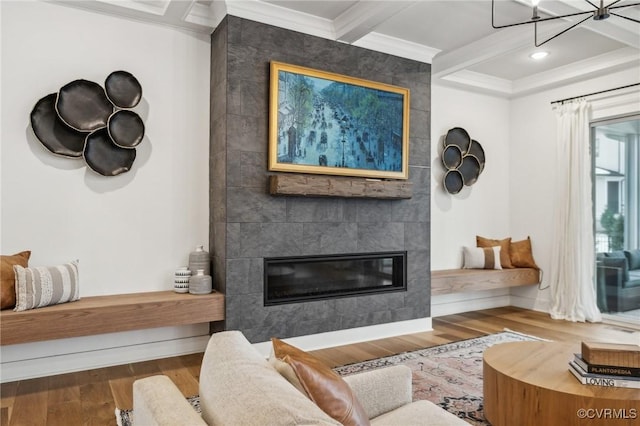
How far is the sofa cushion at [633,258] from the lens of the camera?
184 inches

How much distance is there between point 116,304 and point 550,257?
4.71 metres

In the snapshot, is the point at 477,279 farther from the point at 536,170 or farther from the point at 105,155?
the point at 105,155

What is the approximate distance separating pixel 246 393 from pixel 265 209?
103 inches

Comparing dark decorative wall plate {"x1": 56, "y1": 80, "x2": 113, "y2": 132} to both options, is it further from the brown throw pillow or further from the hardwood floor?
the brown throw pillow

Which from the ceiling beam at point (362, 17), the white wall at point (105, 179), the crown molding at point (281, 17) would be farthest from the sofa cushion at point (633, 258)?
the white wall at point (105, 179)

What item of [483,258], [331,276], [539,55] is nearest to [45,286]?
[331,276]

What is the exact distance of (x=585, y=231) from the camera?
486 cm

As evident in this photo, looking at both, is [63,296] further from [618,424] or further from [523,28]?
[523,28]

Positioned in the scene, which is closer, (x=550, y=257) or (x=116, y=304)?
(x=116, y=304)

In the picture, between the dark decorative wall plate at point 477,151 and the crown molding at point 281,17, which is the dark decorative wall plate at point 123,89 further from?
the dark decorative wall plate at point 477,151

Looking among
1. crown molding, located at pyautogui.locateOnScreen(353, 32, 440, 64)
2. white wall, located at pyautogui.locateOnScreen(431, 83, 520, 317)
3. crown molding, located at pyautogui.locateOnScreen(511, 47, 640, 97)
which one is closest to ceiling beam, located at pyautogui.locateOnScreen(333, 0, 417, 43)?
crown molding, located at pyautogui.locateOnScreen(353, 32, 440, 64)

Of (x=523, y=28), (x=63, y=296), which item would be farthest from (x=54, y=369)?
(x=523, y=28)

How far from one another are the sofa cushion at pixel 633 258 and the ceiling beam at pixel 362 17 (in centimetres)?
359

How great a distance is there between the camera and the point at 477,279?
4.92 m
